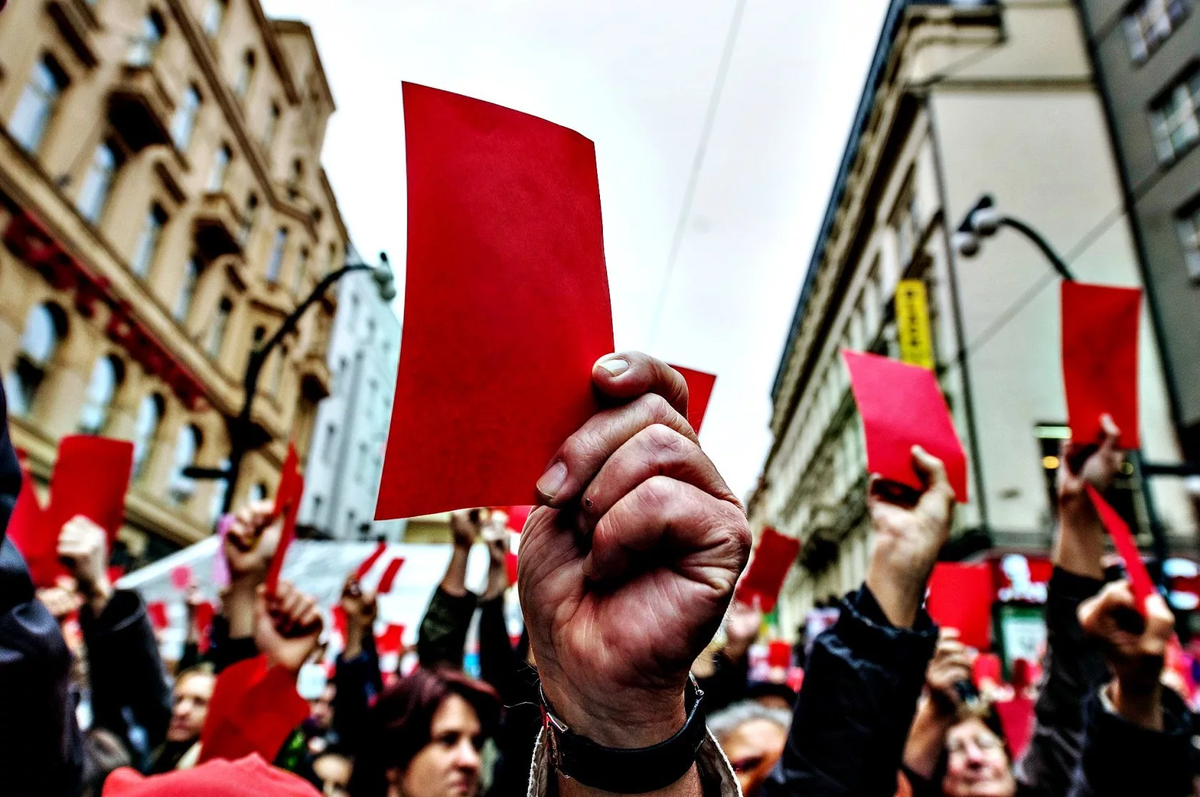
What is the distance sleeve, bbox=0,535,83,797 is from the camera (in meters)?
1.38

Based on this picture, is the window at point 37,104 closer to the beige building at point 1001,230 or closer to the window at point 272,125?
the window at point 272,125

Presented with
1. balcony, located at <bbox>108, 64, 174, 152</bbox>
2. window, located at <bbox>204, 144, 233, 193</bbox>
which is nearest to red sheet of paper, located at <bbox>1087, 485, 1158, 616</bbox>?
balcony, located at <bbox>108, 64, 174, 152</bbox>

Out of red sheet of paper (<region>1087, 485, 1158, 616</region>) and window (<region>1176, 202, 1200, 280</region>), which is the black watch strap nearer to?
red sheet of paper (<region>1087, 485, 1158, 616</region>)

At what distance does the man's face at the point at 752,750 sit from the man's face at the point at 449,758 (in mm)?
953

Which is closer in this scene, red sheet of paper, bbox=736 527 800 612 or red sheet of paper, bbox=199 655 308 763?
red sheet of paper, bbox=199 655 308 763

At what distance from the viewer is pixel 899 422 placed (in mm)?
1979

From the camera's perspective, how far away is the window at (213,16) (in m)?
19.1

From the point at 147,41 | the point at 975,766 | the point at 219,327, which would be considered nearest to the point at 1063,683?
the point at 975,766

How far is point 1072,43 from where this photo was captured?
21922 mm

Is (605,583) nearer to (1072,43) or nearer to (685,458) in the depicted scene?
(685,458)

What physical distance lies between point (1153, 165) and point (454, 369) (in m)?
22.1

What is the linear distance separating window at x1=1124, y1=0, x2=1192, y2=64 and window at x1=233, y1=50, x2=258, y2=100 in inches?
876

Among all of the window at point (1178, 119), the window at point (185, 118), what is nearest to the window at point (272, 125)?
the window at point (185, 118)

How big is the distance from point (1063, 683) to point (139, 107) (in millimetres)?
17929
